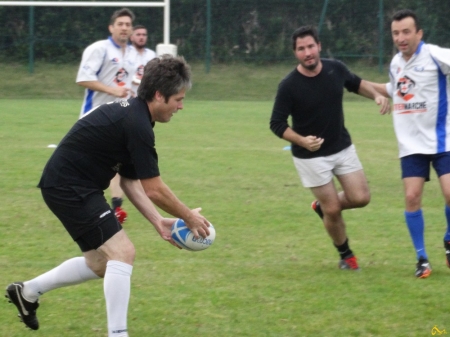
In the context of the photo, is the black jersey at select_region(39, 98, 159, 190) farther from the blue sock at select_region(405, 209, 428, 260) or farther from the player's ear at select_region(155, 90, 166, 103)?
the blue sock at select_region(405, 209, 428, 260)

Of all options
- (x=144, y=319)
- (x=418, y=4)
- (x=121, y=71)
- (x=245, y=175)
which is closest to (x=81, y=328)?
(x=144, y=319)

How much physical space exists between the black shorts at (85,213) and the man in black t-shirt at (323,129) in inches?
87.5

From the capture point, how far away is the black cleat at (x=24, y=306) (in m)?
5.06

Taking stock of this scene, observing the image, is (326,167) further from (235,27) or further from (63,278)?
(235,27)

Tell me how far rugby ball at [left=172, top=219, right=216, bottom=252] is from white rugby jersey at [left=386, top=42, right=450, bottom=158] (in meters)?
2.30

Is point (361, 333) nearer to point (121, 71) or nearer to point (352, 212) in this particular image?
point (352, 212)

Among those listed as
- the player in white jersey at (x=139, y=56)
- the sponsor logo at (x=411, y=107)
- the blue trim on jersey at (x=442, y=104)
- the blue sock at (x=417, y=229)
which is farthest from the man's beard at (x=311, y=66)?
the player in white jersey at (x=139, y=56)

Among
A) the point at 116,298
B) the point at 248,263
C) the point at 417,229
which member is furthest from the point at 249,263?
the point at 116,298

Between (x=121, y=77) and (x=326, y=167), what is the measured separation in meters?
3.88

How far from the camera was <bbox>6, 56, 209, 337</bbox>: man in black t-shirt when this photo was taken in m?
4.58

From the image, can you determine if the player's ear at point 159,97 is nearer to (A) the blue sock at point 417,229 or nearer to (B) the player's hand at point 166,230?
(B) the player's hand at point 166,230

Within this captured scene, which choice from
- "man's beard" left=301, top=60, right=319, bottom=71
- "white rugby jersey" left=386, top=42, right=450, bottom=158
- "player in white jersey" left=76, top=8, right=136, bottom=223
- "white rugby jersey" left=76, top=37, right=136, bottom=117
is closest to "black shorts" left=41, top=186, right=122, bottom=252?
"man's beard" left=301, top=60, right=319, bottom=71

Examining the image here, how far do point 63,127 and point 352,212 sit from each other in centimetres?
924

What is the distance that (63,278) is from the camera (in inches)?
198
